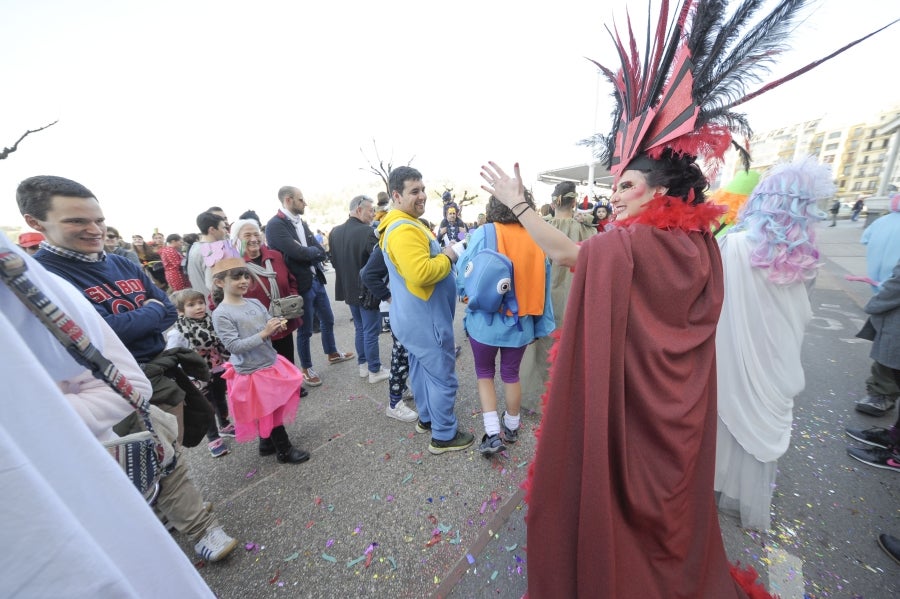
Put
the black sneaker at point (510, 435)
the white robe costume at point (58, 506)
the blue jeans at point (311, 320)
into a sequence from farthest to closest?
the blue jeans at point (311, 320)
the black sneaker at point (510, 435)
the white robe costume at point (58, 506)

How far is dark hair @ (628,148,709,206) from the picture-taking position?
4.50 ft

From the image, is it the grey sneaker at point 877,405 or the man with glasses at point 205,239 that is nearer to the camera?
the grey sneaker at point 877,405

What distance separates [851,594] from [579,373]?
1847mm

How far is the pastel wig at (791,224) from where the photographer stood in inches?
67.0

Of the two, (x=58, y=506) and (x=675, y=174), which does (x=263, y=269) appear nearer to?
(x=58, y=506)

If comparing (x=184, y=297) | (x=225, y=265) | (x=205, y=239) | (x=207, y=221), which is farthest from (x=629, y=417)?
(x=205, y=239)

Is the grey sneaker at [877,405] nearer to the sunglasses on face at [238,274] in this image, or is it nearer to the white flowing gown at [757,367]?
the white flowing gown at [757,367]

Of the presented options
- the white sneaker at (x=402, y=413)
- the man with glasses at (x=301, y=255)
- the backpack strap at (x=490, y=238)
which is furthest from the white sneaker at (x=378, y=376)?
the backpack strap at (x=490, y=238)

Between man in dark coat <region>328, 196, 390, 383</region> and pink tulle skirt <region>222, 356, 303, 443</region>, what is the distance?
1.23 metres

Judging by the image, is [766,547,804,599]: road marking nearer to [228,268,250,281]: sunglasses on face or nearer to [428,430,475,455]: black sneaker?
[428,430,475,455]: black sneaker

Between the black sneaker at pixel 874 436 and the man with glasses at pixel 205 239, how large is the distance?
5.63m

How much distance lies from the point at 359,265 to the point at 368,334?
827mm

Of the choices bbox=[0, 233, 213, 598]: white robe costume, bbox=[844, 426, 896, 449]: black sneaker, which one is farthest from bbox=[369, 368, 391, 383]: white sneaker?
bbox=[844, 426, 896, 449]: black sneaker

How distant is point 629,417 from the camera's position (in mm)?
1219
